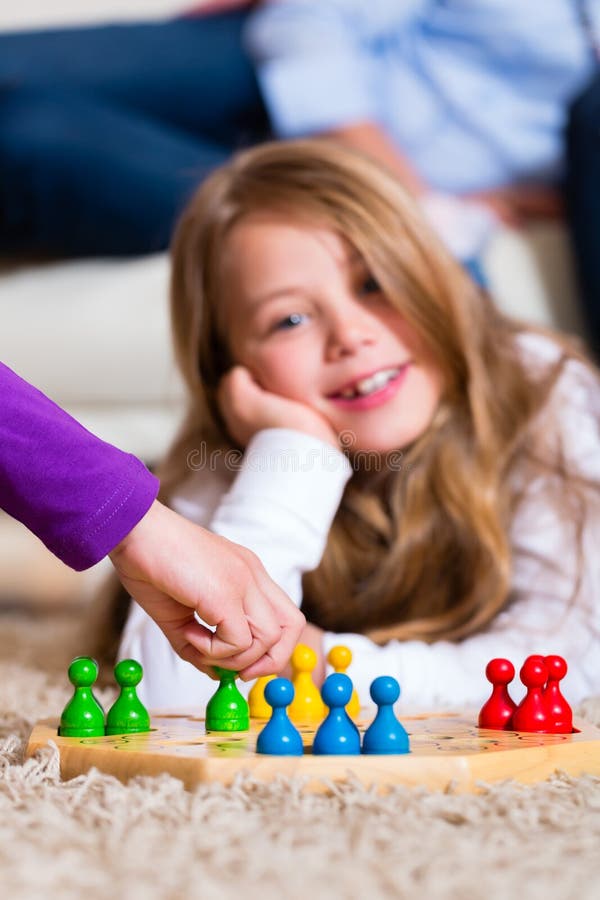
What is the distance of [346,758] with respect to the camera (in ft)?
1.86

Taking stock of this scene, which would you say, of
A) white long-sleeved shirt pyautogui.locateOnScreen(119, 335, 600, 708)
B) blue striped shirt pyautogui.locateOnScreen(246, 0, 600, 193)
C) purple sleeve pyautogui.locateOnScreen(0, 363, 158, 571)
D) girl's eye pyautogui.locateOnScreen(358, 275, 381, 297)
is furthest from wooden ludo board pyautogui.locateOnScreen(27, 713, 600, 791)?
blue striped shirt pyautogui.locateOnScreen(246, 0, 600, 193)

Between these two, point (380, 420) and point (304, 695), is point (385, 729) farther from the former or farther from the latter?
point (380, 420)

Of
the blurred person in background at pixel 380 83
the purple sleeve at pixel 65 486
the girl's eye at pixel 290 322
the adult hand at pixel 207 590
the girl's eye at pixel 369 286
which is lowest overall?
the adult hand at pixel 207 590

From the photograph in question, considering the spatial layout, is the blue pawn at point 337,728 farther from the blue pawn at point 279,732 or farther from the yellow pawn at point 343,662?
the yellow pawn at point 343,662

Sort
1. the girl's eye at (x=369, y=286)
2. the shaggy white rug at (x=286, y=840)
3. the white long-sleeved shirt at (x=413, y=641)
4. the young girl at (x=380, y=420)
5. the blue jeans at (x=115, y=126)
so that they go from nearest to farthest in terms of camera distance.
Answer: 1. the shaggy white rug at (x=286, y=840)
2. the white long-sleeved shirt at (x=413, y=641)
3. the young girl at (x=380, y=420)
4. the girl's eye at (x=369, y=286)
5. the blue jeans at (x=115, y=126)

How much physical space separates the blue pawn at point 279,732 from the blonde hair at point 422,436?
18.3 inches

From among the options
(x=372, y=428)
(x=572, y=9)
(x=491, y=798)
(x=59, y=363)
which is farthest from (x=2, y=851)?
(x=572, y=9)

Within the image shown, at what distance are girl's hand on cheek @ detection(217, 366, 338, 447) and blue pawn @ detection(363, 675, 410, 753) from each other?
532mm

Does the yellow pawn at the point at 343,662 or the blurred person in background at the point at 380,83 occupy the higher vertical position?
the blurred person in background at the point at 380,83

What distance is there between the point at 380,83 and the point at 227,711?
147 cm

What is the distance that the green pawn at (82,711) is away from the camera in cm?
67

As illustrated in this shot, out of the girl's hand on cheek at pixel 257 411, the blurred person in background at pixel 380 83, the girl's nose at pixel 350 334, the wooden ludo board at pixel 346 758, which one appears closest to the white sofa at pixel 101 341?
the blurred person in background at pixel 380 83

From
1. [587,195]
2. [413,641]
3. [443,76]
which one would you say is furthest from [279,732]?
[443,76]

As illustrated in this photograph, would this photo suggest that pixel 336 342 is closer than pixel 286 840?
No
